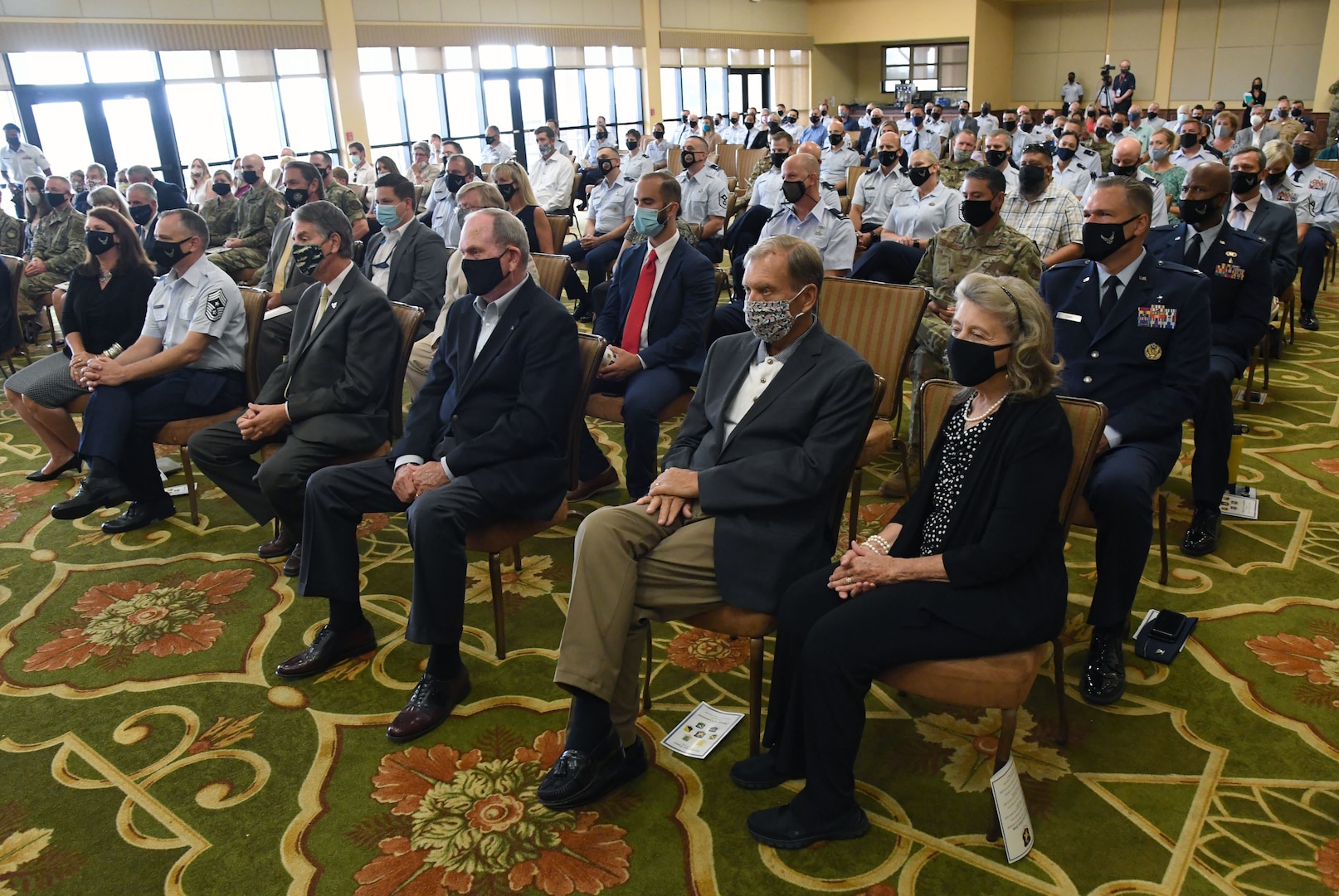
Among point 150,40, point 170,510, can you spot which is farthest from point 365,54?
point 170,510

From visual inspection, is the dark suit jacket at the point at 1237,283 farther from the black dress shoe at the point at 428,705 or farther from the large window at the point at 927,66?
the large window at the point at 927,66

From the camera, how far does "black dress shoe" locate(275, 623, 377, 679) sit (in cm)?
324

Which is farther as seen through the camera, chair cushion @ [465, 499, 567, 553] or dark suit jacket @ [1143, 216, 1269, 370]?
dark suit jacket @ [1143, 216, 1269, 370]

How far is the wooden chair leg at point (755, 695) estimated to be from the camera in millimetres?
2578

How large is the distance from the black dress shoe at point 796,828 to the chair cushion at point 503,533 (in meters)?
1.19

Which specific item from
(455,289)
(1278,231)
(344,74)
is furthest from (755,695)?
(344,74)

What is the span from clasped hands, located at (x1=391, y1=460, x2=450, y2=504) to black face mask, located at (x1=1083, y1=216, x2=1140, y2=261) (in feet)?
7.63

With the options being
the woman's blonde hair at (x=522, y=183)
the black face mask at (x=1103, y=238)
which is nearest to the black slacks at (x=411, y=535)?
the black face mask at (x=1103, y=238)

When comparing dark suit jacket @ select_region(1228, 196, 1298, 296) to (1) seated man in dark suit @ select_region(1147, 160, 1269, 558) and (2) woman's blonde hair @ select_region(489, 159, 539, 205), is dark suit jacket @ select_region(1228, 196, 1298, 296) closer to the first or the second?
(1) seated man in dark suit @ select_region(1147, 160, 1269, 558)

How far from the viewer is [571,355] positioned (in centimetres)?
317

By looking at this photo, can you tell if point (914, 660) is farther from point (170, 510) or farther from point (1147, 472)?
point (170, 510)

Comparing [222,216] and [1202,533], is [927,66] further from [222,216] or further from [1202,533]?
[1202,533]

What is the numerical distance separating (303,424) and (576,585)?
1698 millimetres

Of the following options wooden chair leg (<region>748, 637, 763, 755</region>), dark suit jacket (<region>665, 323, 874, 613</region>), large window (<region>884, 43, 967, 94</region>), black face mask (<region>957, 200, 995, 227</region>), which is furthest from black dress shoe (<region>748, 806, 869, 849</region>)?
large window (<region>884, 43, 967, 94</region>)
